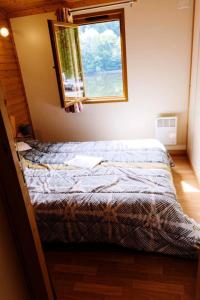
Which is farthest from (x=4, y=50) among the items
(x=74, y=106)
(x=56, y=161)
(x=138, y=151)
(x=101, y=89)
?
(x=138, y=151)

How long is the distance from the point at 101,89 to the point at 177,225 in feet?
8.21

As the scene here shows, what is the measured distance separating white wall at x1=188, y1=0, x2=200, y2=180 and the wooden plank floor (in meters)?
1.39

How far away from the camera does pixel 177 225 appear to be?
1.72 metres

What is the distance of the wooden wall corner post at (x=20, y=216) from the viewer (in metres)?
0.77

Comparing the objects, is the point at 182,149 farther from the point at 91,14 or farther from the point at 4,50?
the point at 4,50

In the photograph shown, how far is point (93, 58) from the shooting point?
346cm

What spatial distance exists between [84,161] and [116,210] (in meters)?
0.88

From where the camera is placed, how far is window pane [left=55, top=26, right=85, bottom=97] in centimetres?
281

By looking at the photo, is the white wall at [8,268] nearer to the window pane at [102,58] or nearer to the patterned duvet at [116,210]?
the patterned duvet at [116,210]

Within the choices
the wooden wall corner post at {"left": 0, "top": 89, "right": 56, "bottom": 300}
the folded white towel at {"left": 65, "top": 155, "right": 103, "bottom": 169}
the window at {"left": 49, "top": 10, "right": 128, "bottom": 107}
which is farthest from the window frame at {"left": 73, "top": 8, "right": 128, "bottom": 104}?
the wooden wall corner post at {"left": 0, "top": 89, "right": 56, "bottom": 300}

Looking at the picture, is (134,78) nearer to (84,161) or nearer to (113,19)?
(113,19)

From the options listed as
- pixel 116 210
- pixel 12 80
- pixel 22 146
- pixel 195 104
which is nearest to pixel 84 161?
pixel 116 210

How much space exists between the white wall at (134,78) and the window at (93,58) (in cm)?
16

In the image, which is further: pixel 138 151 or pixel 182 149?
pixel 182 149
